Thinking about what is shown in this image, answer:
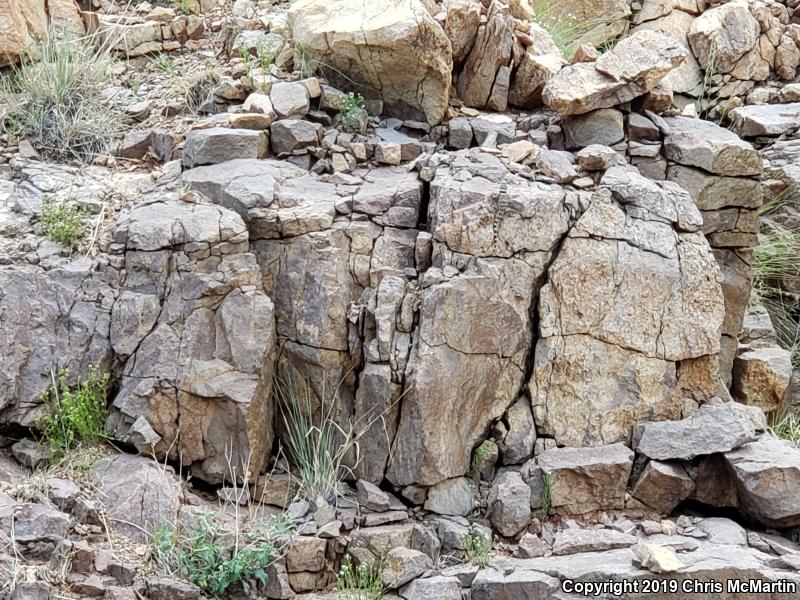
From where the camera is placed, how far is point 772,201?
297 inches

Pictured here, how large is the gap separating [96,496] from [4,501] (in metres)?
0.45

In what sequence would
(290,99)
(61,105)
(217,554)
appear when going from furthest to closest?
1. (61,105)
2. (290,99)
3. (217,554)

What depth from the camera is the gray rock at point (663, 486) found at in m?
5.44

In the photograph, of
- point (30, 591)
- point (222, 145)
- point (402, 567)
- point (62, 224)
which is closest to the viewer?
point (30, 591)

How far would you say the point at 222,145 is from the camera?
6.14 metres

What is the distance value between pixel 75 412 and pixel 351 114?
8.56ft

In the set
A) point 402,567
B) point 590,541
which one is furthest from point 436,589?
point 590,541

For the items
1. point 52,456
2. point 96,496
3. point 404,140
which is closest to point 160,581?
point 96,496

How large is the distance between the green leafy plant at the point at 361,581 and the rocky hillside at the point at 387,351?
0.02m

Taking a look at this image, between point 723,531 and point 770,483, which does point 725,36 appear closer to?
point 770,483

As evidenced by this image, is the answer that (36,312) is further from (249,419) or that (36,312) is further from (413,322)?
(413,322)

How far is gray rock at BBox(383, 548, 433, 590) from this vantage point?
197 inches

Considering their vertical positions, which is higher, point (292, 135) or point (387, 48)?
point (387, 48)

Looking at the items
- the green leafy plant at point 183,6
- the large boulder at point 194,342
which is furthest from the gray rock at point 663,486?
the green leafy plant at point 183,6
